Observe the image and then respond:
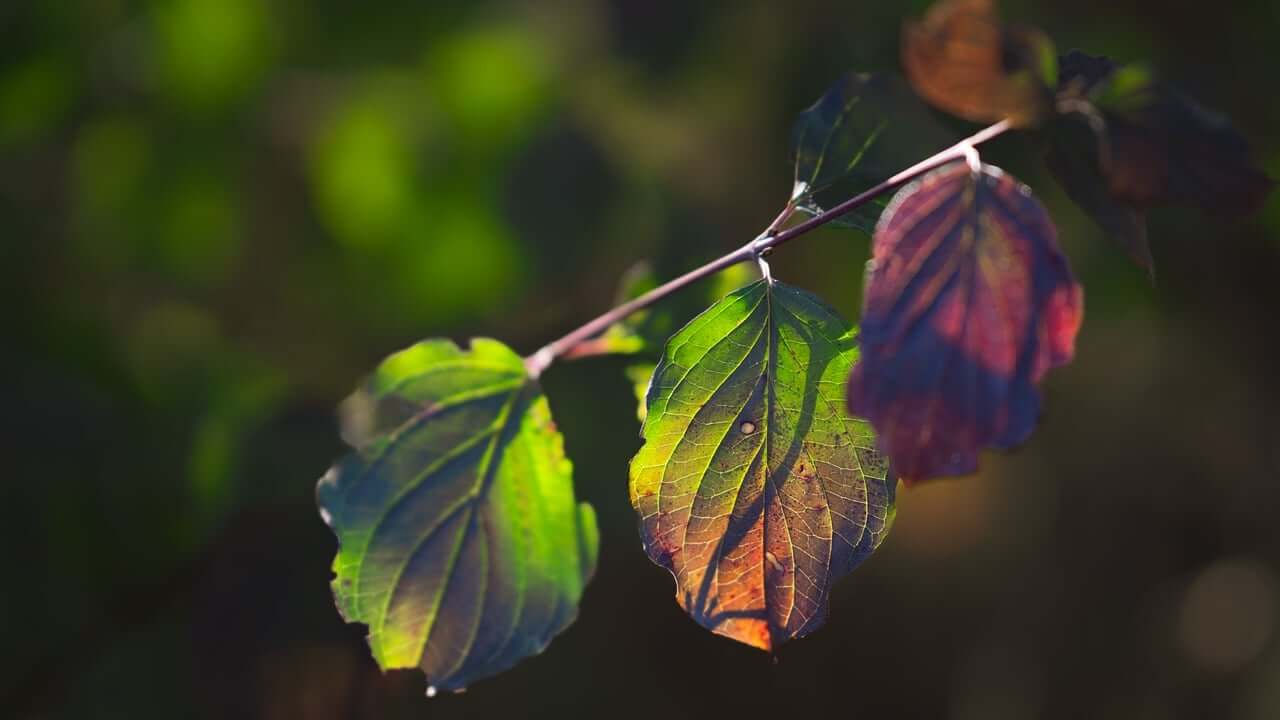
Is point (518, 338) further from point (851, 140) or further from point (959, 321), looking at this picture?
point (959, 321)

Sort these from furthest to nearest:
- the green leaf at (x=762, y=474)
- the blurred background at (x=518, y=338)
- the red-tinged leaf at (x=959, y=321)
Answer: the blurred background at (x=518, y=338) → the green leaf at (x=762, y=474) → the red-tinged leaf at (x=959, y=321)

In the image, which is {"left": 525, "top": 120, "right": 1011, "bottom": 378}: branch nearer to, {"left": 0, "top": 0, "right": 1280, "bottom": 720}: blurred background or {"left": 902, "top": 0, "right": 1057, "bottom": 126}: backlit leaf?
{"left": 902, "top": 0, "right": 1057, "bottom": 126}: backlit leaf

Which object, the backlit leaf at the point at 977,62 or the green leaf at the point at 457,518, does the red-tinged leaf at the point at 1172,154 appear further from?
the green leaf at the point at 457,518

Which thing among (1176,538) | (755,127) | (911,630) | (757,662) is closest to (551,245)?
(755,127)

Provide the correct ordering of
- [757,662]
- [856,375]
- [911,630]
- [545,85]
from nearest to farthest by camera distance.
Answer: [856,375]
[757,662]
[911,630]
[545,85]

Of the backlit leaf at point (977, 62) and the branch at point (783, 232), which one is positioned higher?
the backlit leaf at point (977, 62)

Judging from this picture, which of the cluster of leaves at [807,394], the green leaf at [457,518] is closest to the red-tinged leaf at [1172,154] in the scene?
the cluster of leaves at [807,394]

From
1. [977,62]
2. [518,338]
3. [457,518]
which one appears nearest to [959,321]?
[977,62]

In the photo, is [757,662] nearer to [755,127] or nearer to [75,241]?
[755,127]
